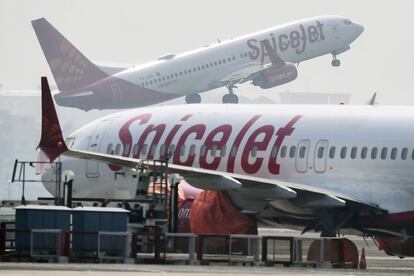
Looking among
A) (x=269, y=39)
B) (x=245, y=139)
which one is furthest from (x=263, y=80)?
(x=245, y=139)

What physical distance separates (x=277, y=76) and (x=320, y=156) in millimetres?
128812

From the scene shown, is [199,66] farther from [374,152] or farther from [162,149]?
[374,152]

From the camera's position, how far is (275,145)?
5500cm

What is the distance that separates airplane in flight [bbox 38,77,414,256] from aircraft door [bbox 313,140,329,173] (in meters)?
0.03

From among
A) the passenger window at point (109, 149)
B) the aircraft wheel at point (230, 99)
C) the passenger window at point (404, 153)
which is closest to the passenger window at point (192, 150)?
the passenger window at point (109, 149)

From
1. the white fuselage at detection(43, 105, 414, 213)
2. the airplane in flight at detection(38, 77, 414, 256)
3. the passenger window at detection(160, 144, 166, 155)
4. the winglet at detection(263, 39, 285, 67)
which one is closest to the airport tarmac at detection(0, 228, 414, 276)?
the airplane in flight at detection(38, 77, 414, 256)

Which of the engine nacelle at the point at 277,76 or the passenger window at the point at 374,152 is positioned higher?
the engine nacelle at the point at 277,76

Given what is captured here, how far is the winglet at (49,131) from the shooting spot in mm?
51031

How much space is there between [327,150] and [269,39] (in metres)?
119

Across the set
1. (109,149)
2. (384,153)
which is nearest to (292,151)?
(384,153)

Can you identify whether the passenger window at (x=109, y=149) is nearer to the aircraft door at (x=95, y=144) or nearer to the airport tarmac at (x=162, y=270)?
the aircraft door at (x=95, y=144)

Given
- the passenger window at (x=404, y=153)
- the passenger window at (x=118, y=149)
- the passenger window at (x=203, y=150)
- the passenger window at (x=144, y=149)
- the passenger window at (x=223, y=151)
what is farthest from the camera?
the passenger window at (x=118, y=149)

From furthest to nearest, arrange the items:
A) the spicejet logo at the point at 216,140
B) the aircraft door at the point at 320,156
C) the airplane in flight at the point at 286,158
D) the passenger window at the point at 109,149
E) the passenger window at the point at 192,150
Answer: the passenger window at the point at 109,149 < the passenger window at the point at 192,150 < the spicejet logo at the point at 216,140 < the aircraft door at the point at 320,156 < the airplane in flight at the point at 286,158

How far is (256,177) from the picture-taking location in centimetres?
5450
